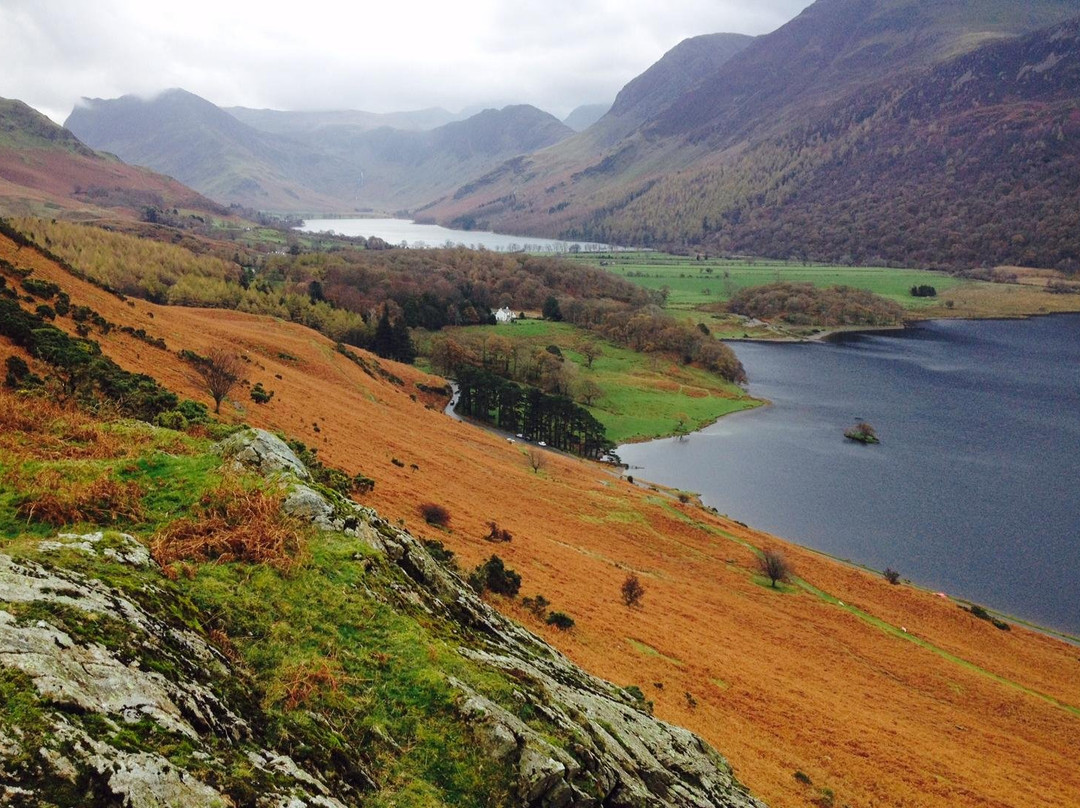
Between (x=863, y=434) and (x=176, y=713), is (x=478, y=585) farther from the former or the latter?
(x=863, y=434)

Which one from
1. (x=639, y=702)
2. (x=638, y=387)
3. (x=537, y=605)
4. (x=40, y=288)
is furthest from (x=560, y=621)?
(x=638, y=387)

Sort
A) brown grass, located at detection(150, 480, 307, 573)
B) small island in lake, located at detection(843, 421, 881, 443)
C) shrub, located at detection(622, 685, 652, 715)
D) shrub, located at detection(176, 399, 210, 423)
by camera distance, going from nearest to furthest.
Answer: brown grass, located at detection(150, 480, 307, 573) < shrub, located at detection(622, 685, 652, 715) < shrub, located at detection(176, 399, 210, 423) < small island in lake, located at detection(843, 421, 881, 443)

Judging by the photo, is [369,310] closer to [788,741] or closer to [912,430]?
[912,430]

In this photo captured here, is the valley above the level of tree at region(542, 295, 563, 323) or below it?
below

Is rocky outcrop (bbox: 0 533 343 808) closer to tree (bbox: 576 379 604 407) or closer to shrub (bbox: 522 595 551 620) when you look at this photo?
shrub (bbox: 522 595 551 620)

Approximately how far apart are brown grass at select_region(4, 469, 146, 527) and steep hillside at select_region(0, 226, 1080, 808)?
57.2ft

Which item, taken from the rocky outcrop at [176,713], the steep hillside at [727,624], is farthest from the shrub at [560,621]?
the rocky outcrop at [176,713]

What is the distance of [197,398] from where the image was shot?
38.7m

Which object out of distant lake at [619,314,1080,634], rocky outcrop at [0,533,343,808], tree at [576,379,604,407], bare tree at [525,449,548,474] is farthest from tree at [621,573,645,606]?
tree at [576,379,604,407]

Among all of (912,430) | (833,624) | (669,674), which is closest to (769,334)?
(912,430)

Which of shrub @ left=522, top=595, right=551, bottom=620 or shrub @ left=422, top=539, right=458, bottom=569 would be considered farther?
shrub @ left=522, top=595, right=551, bottom=620

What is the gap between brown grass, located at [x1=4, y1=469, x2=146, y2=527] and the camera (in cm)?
1120

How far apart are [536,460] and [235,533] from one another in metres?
54.6

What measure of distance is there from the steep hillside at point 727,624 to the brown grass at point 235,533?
603 inches
